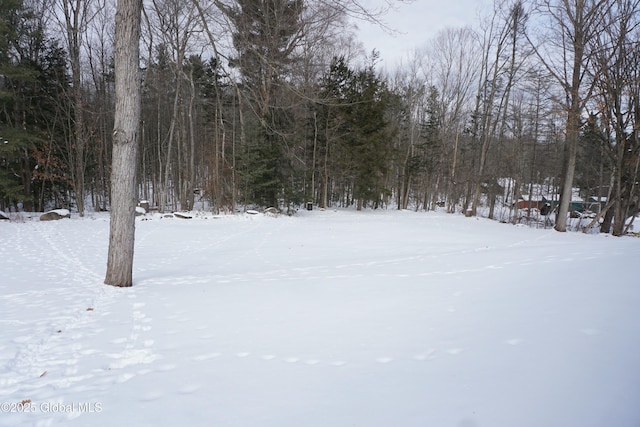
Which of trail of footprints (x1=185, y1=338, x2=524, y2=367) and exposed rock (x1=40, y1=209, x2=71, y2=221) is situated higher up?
trail of footprints (x1=185, y1=338, x2=524, y2=367)

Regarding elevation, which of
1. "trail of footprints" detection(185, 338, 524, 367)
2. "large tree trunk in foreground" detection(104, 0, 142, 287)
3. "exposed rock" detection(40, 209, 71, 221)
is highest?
"large tree trunk in foreground" detection(104, 0, 142, 287)

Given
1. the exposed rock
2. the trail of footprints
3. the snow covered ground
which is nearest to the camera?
the snow covered ground

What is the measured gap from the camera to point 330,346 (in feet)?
9.25

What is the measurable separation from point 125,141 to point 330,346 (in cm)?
437

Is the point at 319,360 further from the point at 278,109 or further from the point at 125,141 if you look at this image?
the point at 278,109

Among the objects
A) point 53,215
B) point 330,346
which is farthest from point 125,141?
point 53,215

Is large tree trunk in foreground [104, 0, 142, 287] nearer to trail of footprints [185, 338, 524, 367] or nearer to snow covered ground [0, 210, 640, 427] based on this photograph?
snow covered ground [0, 210, 640, 427]

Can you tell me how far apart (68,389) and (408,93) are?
32.4m

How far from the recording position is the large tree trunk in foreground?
4.71 meters

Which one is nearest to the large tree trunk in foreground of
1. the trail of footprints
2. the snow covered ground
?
the snow covered ground

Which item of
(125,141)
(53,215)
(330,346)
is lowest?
(53,215)

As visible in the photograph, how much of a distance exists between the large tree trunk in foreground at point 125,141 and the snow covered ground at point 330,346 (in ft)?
1.78

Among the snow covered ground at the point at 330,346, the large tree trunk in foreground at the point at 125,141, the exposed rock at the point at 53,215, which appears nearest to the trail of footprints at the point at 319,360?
the snow covered ground at the point at 330,346

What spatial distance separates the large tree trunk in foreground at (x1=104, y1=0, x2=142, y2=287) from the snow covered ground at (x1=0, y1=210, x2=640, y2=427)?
0.54 m
